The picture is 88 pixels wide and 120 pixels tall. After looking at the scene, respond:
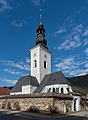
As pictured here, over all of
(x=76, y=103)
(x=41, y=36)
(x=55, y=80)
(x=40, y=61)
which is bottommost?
(x=76, y=103)

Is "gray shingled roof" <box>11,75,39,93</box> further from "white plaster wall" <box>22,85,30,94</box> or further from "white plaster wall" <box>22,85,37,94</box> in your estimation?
"white plaster wall" <box>22,85,30,94</box>

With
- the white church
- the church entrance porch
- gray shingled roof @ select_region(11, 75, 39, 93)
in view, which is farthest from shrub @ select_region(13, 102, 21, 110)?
gray shingled roof @ select_region(11, 75, 39, 93)

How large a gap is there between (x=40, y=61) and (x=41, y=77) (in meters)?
3.59

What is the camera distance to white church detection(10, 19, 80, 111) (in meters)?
32.8

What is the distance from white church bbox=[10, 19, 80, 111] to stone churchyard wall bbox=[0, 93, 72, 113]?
824cm

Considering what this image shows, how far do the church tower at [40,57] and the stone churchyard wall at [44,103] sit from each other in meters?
13.4

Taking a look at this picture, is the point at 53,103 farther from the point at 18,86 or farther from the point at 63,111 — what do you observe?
the point at 18,86

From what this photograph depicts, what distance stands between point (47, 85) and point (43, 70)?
6.72m

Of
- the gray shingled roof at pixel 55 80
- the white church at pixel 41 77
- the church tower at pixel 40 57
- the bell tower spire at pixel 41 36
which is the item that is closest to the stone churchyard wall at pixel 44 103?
the white church at pixel 41 77

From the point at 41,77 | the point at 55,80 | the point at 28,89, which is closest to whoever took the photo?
the point at 55,80

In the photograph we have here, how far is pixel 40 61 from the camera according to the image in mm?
40312

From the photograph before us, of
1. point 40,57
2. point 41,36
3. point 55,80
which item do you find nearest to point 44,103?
point 55,80

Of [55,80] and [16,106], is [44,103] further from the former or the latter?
[55,80]

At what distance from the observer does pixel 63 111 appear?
2228 cm
